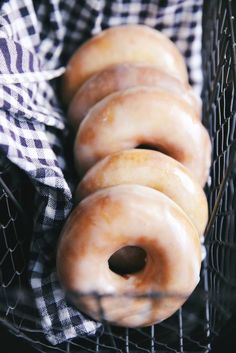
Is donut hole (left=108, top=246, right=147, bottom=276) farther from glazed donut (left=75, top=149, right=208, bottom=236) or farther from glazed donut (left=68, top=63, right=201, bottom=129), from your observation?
glazed donut (left=68, top=63, right=201, bottom=129)

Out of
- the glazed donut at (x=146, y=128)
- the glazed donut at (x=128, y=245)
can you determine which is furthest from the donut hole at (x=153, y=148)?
the glazed donut at (x=128, y=245)

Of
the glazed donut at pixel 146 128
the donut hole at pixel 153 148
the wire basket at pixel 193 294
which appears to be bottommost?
the wire basket at pixel 193 294

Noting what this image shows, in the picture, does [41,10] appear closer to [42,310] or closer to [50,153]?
[50,153]

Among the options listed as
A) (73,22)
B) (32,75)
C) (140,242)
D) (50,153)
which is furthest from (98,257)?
(73,22)

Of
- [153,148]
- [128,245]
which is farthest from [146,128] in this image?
[128,245]

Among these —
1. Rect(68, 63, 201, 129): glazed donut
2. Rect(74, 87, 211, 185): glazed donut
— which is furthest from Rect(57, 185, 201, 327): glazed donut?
Rect(68, 63, 201, 129): glazed donut

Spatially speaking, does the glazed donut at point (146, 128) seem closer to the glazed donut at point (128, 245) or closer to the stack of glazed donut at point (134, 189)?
the stack of glazed donut at point (134, 189)
